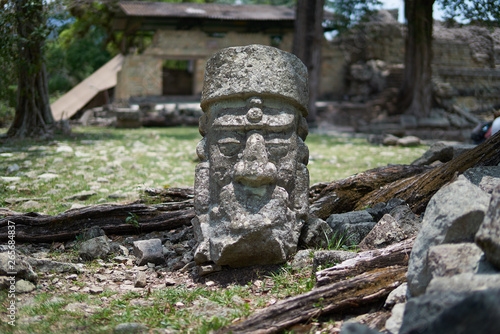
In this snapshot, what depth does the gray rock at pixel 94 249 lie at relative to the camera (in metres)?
4.08

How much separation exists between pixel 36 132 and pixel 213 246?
8756mm

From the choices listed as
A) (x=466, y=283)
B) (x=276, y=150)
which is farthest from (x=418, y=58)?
(x=466, y=283)

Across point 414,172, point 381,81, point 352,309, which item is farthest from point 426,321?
point 381,81

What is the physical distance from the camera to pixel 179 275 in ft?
12.7

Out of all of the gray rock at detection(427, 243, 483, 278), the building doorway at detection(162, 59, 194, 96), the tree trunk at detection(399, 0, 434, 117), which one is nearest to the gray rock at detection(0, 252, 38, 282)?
the gray rock at detection(427, 243, 483, 278)

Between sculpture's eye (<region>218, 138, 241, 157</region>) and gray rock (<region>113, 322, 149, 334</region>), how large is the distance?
164 centimetres

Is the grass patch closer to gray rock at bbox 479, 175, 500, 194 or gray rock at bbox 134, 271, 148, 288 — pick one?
gray rock at bbox 134, 271, 148, 288

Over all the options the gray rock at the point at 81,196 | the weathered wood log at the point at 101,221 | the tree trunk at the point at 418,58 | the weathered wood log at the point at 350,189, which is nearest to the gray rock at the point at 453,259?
the weathered wood log at the point at 350,189

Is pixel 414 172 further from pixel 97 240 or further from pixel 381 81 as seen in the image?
pixel 381 81

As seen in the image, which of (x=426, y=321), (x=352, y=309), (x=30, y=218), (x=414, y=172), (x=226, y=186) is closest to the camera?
(x=426, y=321)

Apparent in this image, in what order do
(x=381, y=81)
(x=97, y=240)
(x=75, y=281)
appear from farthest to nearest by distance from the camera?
(x=381, y=81) → (x=97, y=240) → (x=75, y=281)

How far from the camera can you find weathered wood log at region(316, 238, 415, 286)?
10.3 ft

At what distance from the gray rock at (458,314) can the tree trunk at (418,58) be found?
13.9 meters

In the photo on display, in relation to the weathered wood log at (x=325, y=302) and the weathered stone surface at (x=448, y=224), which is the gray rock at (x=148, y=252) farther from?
the weathered stone surface at (x=448, y=224)
